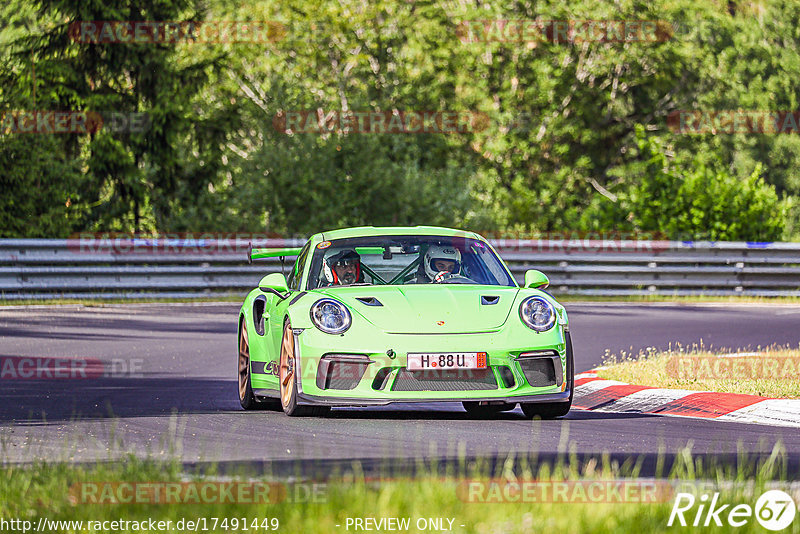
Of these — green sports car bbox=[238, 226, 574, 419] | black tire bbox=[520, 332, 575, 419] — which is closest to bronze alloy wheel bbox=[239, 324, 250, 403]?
green sports car bbox=[238, 226, 574, 419]

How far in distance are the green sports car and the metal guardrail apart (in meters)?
13.6

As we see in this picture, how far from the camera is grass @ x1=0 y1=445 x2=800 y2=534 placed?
15.9 feet

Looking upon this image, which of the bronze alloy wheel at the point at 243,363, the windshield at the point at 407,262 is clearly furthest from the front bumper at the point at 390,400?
the bronze alloy wheel at the point at 243,363

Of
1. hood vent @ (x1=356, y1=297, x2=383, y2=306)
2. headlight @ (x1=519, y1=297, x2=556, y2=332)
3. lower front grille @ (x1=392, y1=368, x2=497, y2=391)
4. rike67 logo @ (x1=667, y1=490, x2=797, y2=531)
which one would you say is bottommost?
lower front grille @ (x1=392, y1=368, x2=497, y2=391)

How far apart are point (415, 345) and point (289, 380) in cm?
97

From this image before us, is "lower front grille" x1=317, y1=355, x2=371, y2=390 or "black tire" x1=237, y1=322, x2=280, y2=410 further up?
"lower front grille" x1=317, y1=355, x2=371, y2=390

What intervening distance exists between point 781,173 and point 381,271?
44.9m

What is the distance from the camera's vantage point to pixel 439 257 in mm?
10203

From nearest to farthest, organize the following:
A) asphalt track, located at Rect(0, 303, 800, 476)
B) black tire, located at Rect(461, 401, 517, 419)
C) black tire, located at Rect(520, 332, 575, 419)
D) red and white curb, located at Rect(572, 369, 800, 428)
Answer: asphalt track, located at Rect(0, 303, 800, 476) < black tire, located at Rect(520, 332, 575, 419) < red and white curb, located at Rect(572, 369, 800, 428) < black tire, located at Rect(461, 401, 517, 419)

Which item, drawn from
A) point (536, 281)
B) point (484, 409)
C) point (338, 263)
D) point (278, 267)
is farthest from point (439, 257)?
point (278, 267)

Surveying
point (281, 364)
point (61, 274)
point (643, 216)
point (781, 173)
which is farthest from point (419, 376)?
point (781, 173)

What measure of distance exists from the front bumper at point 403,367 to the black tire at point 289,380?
0.10 m

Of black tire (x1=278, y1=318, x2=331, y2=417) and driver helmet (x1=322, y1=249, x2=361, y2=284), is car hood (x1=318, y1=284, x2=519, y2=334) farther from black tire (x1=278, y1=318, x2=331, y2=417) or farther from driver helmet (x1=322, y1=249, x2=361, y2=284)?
driver helmet (x1=322, y1=249, x2=361, y2=284)

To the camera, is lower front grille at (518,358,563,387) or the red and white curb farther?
the red and white curb
